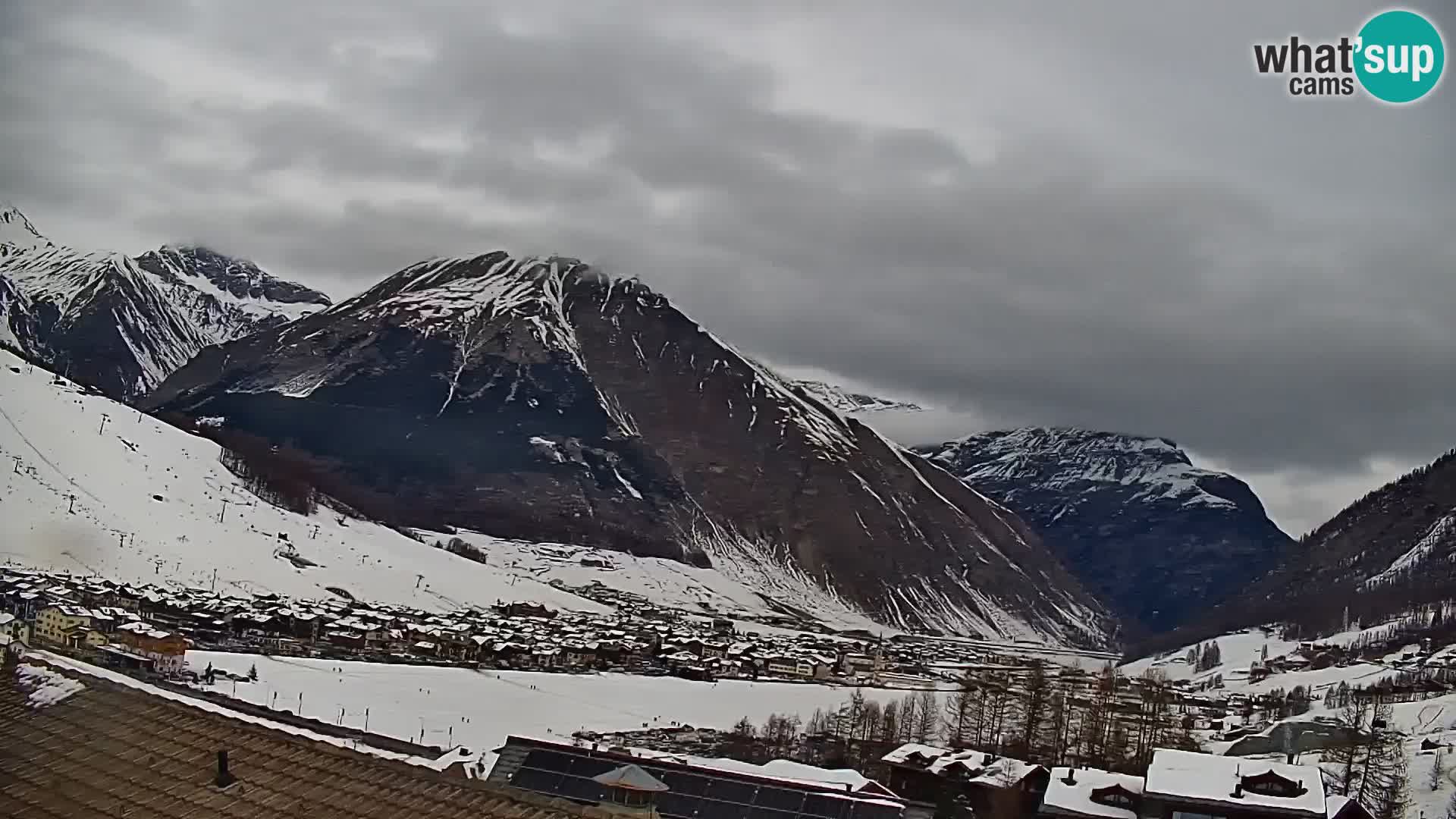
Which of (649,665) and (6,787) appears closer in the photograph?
(6,787)

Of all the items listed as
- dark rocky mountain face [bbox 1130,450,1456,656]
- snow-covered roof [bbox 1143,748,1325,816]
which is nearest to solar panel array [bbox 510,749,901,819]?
snow-covered roof [bbox 1143,748,1325,816]

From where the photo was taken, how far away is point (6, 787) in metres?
3.70

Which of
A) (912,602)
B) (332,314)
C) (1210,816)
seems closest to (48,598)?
(1210,816)

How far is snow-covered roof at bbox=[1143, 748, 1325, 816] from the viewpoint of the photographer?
17.8 metres

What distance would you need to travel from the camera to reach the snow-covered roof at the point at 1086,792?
66.6 feet

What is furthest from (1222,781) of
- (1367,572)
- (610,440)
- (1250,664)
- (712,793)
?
(610,440)

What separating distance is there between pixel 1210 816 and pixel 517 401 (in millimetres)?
128731

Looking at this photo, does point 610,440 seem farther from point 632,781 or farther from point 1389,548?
point 632,781

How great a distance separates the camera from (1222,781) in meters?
19.0

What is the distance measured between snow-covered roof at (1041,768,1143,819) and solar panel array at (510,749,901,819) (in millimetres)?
4995

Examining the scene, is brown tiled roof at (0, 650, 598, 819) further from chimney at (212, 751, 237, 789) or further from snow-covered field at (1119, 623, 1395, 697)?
snow-covered field at (1119, 623, 1395, 697)

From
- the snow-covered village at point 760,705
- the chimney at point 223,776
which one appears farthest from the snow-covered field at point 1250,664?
the chimney at point 223,776

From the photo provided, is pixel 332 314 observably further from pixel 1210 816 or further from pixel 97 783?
pixel 97 783

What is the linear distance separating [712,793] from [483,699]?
2086 centimetres
